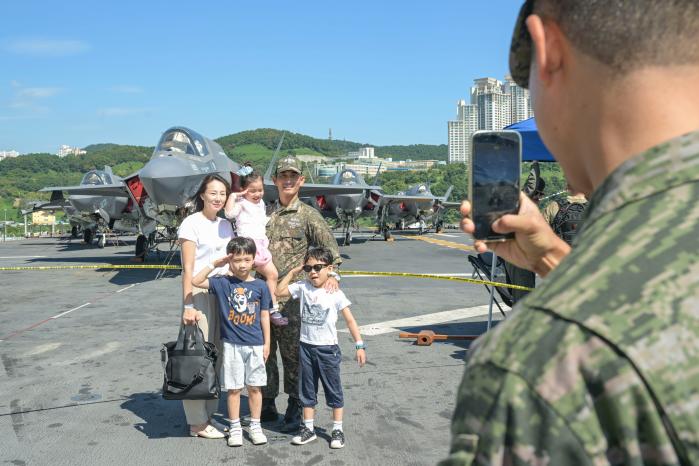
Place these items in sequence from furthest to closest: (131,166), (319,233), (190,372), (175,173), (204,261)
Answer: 1. (131,166)
2. (175,173)
3. (319,233)
4. (204,261)
5. (190,372)

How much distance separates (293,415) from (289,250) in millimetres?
1417

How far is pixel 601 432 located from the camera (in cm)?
65

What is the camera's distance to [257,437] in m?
4.40

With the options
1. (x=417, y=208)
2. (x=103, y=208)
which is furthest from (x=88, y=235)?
(x=417, y=208)

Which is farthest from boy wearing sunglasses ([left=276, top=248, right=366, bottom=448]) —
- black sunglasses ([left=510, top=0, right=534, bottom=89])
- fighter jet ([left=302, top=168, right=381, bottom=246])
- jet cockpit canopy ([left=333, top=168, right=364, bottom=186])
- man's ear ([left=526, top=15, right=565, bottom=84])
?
jet cockpit canopy ([left=333, top=168, right=364, bottom=186])

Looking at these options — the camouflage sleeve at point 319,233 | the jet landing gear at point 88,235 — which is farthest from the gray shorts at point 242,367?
the jet landing gear at point 88,235

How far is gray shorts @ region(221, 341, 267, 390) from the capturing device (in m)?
4.43

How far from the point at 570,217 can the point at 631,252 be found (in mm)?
5955

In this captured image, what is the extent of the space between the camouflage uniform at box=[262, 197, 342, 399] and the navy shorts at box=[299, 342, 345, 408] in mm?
443

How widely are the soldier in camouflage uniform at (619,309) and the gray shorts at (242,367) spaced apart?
3.90m

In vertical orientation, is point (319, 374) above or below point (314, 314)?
below

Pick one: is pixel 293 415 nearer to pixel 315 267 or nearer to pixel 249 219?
pixel 315 267

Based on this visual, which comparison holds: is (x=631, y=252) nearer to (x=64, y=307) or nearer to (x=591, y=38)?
(x=591, y=38)

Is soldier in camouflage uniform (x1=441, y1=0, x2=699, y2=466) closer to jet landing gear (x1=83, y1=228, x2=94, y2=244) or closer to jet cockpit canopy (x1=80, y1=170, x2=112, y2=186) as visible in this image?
jet cockpit canopy (x1=80, y1=170, x2=112, y2=186)
